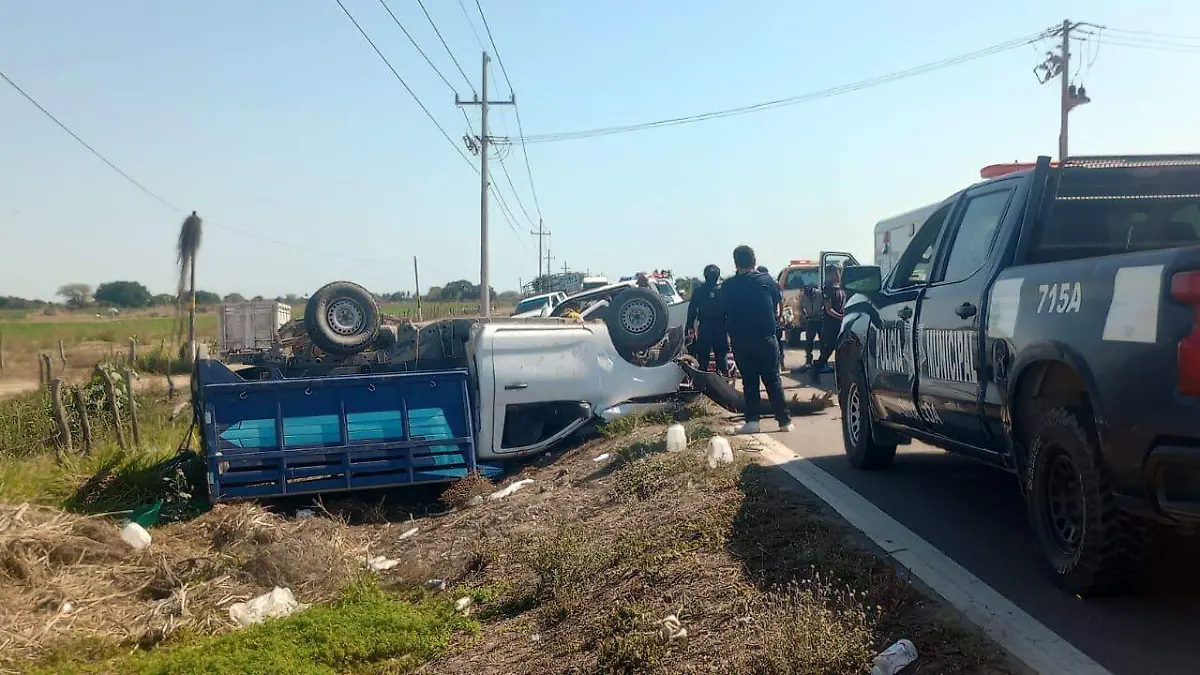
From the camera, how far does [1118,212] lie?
521 cm

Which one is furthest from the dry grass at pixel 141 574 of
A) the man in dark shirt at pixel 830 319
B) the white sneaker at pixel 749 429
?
the man in dark shirt at pixel 830 319

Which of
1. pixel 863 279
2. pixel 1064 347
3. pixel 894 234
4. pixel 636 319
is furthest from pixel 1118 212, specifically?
pixel 894 234

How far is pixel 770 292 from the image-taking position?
9484mm

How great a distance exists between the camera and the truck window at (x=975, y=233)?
5.54m

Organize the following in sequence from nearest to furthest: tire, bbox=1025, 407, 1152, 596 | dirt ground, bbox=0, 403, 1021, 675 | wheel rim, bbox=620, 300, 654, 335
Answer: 1. tire, bbox=1025, 407, 1152, 596
2. dirt ground, bbox=0, 403, 1021, 675
3. wheel rim, bbox=620, 300, 654, 335

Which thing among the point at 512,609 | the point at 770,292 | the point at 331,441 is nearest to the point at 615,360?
the point at 770,292

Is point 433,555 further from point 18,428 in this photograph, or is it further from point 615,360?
point 18,428

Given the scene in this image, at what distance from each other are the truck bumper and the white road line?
64 centimetres

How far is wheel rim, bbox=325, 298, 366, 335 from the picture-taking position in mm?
12594

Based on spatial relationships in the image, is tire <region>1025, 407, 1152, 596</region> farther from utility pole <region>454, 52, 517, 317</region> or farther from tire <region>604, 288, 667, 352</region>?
utility pole <region>454, 52, 517, 317</region>

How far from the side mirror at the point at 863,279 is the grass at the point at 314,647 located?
3706 millimetres

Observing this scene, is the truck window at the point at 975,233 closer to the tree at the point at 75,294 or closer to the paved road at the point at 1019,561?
the paved road at the point at 1019,561

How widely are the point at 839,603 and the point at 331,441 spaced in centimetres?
630

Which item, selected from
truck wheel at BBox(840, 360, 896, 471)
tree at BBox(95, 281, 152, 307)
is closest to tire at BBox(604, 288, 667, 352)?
truck wheel at BBox(840, 360, 896, 471)
